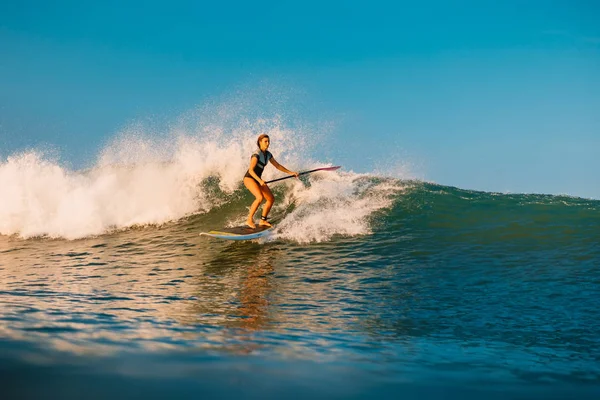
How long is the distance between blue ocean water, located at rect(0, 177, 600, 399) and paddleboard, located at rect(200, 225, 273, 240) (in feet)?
0.73

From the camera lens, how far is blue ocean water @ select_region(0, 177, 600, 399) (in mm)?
3340

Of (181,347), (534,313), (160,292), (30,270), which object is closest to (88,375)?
(181,347)

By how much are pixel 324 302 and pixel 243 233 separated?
4.43 meters

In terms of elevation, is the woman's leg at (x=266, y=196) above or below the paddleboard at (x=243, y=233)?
above

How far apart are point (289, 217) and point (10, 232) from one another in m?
7.26

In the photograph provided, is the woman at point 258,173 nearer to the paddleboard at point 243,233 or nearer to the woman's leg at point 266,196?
the woman's leg at point 266,196

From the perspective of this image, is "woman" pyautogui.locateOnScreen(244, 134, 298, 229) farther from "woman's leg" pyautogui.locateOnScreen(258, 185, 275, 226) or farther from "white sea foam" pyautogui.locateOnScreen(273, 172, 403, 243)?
"white sea foam" pyautogui.locateOnScreen(273, 172, 403, 243)

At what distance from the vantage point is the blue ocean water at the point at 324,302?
3.34 meters

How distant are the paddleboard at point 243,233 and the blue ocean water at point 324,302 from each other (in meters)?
0.22

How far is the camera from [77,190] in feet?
47.3

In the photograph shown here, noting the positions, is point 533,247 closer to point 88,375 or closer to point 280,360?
point 280,360

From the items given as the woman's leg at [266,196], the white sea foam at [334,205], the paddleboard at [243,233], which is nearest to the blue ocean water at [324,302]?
the white sea foam at [334,205]

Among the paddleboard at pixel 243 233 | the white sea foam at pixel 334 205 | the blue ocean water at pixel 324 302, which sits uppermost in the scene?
the white sea foam at pixel 334 205

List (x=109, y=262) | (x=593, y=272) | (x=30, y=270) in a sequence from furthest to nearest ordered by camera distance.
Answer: (x=109, y=262)
(x=30, y=270)
(x=593, y=272)
